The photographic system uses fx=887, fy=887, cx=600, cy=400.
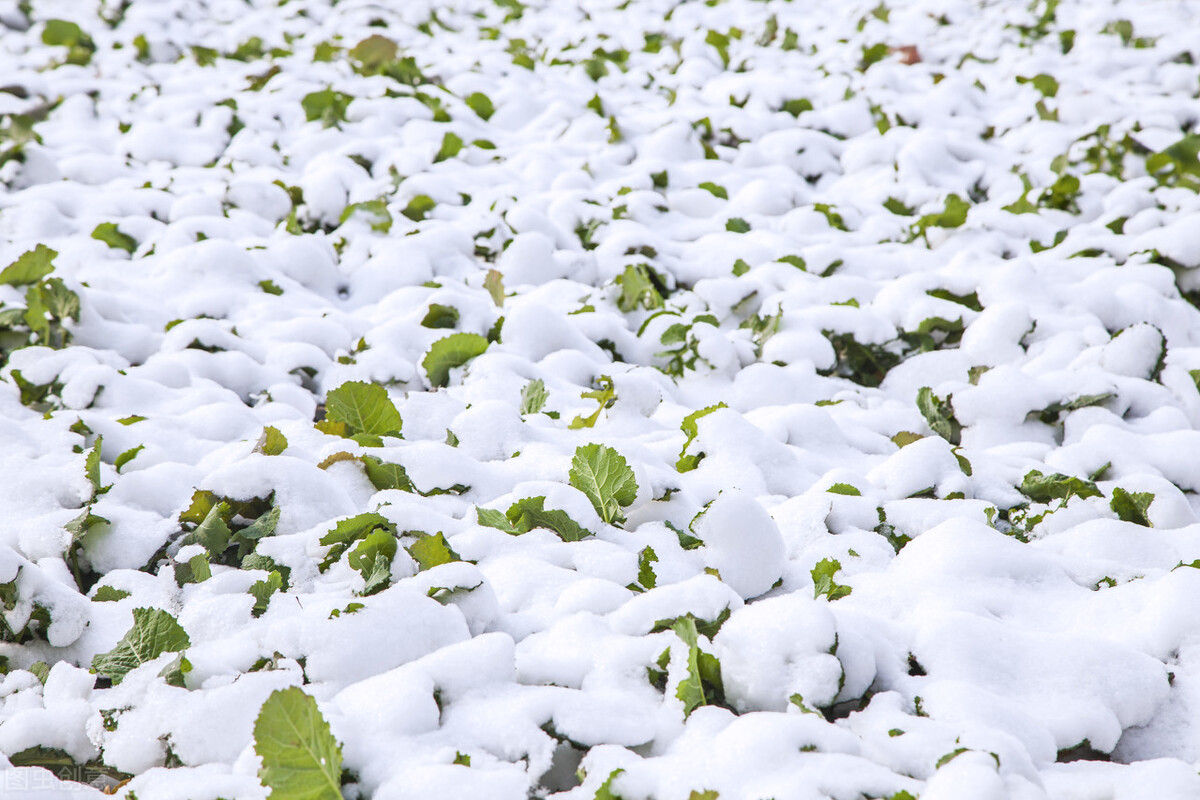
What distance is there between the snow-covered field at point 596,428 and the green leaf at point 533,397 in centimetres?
1

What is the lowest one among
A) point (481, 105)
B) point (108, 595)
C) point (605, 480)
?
point (108, 595)

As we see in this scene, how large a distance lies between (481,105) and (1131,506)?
3.92 metres

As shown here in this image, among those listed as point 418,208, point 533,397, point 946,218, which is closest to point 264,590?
point 533,397

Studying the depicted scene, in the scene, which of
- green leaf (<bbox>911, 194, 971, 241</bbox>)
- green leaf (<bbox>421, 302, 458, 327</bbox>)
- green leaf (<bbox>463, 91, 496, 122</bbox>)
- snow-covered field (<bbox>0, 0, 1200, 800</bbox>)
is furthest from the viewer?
green leaf (<bbox>463, 91, 496, 122</bbox>)

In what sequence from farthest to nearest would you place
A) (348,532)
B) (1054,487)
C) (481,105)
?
(481,105) < (1054,487) < (348,532)

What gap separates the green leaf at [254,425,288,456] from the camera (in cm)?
214

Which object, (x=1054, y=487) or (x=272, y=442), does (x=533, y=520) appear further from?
(x=1054, y=487)

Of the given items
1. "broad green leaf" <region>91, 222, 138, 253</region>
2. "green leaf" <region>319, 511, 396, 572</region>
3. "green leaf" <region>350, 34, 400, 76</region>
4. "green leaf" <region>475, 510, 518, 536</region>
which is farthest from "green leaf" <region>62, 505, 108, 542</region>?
"green leaf" <region>350, 34, 400, 76</region>

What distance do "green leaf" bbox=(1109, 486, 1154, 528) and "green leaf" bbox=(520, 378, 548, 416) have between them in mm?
1507

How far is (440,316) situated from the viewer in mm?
3043

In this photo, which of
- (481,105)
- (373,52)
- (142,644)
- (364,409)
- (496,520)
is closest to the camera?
(142,644)

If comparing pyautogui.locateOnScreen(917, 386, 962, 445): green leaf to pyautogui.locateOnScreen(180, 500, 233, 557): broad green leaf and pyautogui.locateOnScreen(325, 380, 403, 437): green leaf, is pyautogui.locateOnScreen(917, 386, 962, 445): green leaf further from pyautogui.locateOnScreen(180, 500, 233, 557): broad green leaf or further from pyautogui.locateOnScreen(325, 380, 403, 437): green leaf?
pyautogui.locateOnScreen(180, 500, 233, 557): broad green leaf

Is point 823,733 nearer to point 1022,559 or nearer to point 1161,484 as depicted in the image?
point 1022,559

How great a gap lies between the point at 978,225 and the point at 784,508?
2.12 meters
